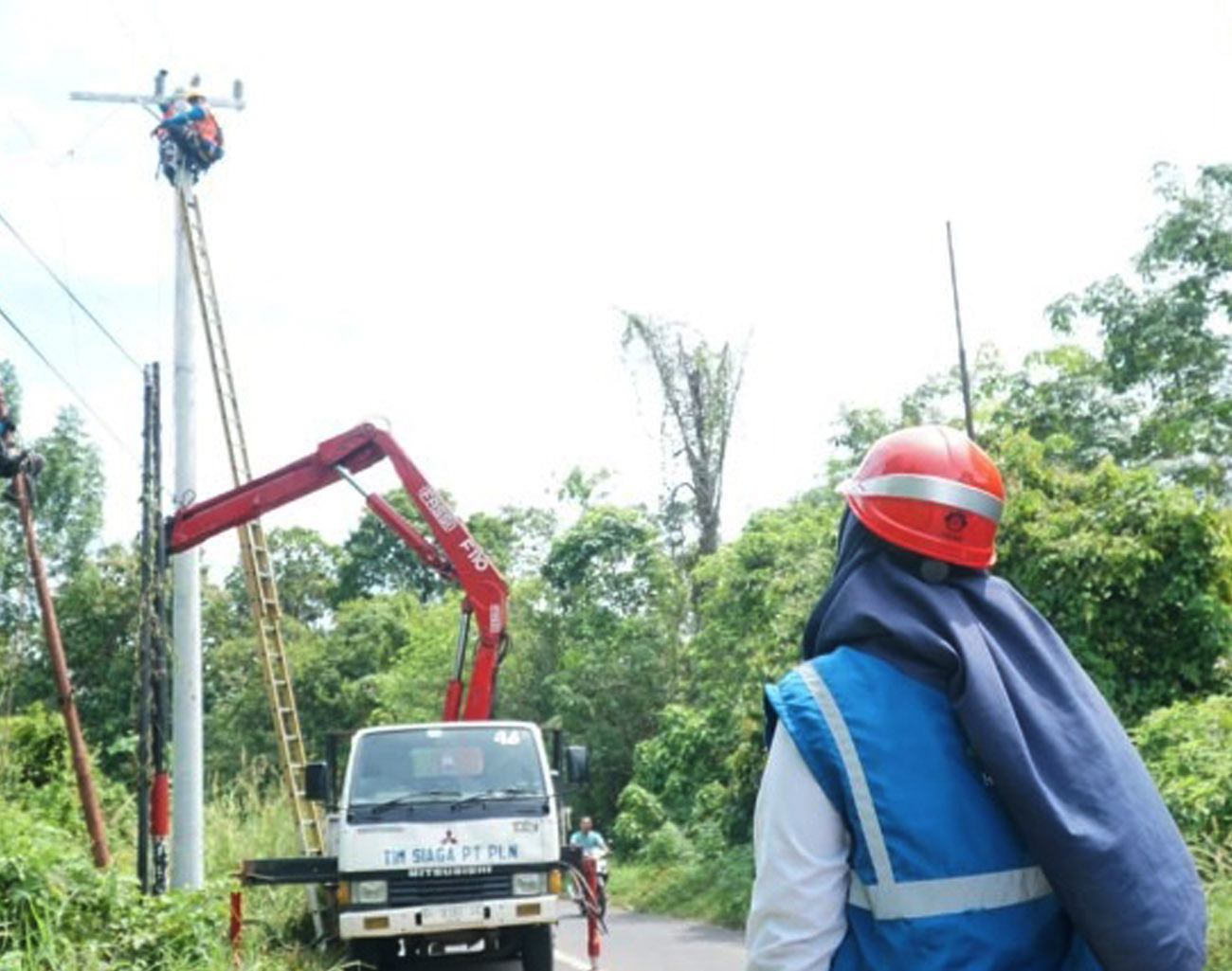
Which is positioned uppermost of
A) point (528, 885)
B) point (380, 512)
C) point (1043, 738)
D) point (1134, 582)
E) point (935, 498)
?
point (380, 512)

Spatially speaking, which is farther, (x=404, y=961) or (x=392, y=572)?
(x=392, y=572)

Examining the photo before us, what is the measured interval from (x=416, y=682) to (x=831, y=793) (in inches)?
1286

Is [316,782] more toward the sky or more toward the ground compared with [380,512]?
more toward the ground

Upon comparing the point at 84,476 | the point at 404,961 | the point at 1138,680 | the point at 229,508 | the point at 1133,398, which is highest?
the point at 84,476

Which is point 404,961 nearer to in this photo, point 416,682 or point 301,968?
point 301,968

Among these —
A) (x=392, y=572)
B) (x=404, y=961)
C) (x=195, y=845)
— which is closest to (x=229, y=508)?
(x=195, y=845)

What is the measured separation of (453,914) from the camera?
10141mm

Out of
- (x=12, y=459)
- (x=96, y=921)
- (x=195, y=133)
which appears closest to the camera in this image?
(x=96, y=921)

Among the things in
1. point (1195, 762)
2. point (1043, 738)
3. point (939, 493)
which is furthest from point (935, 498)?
point (1195, 762)

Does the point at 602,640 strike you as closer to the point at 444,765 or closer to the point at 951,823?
the point at 444,765

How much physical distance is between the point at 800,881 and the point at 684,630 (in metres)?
29.5

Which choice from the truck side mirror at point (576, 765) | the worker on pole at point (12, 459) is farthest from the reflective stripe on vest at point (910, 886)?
the worker on pole at point (12, 459)

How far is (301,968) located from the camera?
1070 cm

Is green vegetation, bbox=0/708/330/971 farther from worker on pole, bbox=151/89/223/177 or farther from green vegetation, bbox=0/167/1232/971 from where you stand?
worker on pole, bbox=151/89/223/177
